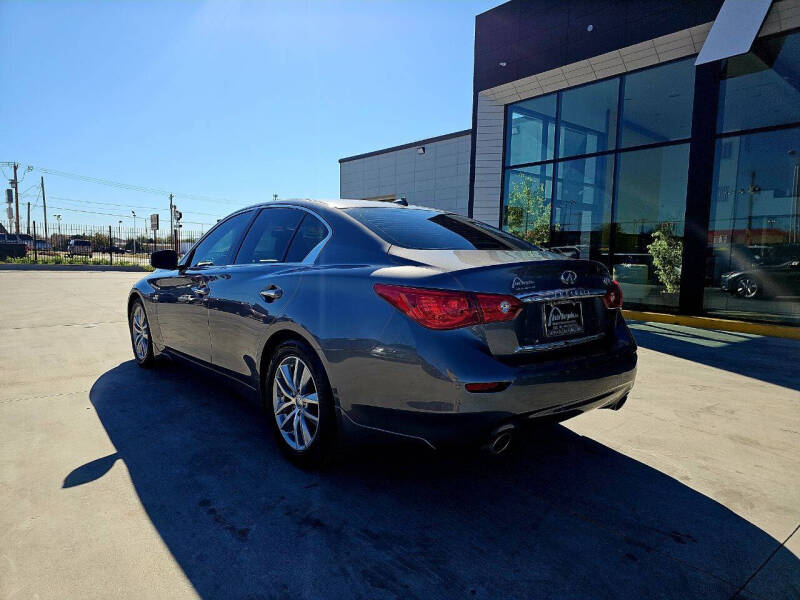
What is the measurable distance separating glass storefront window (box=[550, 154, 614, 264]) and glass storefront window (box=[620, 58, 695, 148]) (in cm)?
79

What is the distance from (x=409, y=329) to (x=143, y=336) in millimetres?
3761

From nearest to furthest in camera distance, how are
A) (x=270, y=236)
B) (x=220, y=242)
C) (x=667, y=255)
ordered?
(x=270, y=236)
(x=220, y=242)
(x=667, y=255)

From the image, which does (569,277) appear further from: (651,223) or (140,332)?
(651,223)

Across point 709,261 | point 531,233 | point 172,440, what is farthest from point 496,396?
point 531,233

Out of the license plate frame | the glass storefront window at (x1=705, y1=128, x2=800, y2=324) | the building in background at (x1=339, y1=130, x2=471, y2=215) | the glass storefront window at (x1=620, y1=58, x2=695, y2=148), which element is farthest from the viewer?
the building in background at (x1=339, y1=130, x2=471, y2=215)

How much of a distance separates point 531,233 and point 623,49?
14.2ft

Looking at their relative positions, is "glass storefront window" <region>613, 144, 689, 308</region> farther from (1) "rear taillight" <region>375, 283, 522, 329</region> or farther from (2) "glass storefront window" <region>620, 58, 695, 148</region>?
(1) "rear taillight" <region>375, 283, 522, 329</region>

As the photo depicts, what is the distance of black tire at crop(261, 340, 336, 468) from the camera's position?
252cm

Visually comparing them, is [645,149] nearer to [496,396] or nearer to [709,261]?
[709,261]

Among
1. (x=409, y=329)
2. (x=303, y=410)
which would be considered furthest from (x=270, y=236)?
(x=409, y=329)

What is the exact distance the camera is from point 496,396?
211 cm

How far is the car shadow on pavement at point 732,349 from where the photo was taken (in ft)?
17.2

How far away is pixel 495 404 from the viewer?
6.92ft

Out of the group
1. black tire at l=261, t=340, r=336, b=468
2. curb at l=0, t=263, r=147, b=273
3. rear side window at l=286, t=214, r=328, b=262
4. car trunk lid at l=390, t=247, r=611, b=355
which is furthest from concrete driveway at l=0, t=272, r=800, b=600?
curb at l=0, t=263, r=147, b=273
